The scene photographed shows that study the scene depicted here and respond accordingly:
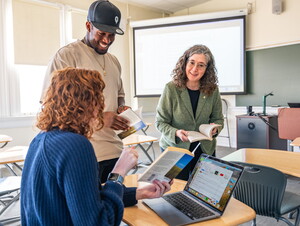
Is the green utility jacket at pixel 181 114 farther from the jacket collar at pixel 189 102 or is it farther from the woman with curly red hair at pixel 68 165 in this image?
the woman with curly red hair at pixel 68 165

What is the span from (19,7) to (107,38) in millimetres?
3713

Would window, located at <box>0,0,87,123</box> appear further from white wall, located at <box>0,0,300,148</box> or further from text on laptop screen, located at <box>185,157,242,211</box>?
text on laptop screen, located at <box>185,157,242,211</box>

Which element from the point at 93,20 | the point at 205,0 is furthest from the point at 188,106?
the point at 205,0

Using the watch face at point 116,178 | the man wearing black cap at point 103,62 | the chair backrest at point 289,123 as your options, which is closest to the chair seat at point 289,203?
the man wearing black cap at point 103,62

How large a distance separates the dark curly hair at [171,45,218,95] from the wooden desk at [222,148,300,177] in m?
0.52

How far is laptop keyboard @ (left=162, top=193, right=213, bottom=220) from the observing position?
110 cm

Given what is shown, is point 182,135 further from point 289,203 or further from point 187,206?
point 289,203

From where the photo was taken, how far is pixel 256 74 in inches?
210

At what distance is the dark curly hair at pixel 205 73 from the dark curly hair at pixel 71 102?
44.0 inches

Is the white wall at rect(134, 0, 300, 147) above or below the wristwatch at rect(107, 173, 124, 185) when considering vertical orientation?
above

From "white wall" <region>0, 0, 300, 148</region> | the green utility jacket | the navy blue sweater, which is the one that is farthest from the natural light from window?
the navy blue sweater

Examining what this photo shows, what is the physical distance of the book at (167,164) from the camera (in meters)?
1.18

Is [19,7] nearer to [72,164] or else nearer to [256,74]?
[256,74]

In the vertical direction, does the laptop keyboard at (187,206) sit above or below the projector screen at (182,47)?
below
